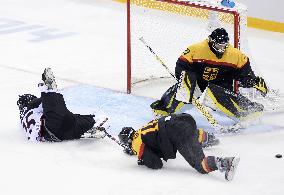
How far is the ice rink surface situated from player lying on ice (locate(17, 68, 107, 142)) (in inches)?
2.4

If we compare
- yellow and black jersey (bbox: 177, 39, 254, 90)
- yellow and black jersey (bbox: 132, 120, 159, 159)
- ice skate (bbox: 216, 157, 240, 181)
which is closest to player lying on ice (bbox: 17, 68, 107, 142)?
yellow and black jersey (bbox: 132, 120, 159, 159)

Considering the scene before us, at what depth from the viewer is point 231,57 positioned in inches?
201

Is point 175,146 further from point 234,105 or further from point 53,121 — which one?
point 234,105

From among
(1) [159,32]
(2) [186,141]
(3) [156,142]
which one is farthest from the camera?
→ (1) [159,32]

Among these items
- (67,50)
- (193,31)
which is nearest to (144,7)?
(193,31)

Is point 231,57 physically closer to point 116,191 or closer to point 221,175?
point 221,175

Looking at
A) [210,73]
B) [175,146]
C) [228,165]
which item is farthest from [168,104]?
[228,165]

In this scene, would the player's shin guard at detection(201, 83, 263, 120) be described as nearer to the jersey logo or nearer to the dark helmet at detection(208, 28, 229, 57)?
the jersey logo

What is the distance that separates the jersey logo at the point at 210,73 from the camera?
517cm

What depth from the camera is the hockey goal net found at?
5.80 m

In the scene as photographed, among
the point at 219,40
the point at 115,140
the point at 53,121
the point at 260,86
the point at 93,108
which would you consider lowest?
the point at 93,108

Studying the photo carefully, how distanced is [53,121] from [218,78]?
1.25m

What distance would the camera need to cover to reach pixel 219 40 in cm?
497

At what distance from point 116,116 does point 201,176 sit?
1.40 meters
